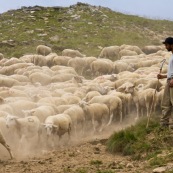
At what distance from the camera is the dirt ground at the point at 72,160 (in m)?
8.60

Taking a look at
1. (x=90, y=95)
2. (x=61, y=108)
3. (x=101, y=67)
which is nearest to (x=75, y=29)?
(x=101, y=67)

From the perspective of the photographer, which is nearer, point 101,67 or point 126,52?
point 101,67

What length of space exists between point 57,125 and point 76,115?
1.13 metres

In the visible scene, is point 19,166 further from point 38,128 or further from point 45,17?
point 45,17

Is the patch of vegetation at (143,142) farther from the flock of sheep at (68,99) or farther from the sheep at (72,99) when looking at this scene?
the sheep at (72,99)

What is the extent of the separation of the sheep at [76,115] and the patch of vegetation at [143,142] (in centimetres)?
205

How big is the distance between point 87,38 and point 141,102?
14.0m

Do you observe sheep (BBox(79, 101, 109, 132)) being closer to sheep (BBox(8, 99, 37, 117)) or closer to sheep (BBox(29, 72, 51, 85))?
sheep (BBox(8, 99, 37, 117))

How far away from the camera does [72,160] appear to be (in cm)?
965

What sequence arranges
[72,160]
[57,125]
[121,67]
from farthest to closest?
1. [121,67]
2. [57,125]
3. [72,160]

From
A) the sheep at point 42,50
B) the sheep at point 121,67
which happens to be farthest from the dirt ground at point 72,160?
the sheep at point 42,50

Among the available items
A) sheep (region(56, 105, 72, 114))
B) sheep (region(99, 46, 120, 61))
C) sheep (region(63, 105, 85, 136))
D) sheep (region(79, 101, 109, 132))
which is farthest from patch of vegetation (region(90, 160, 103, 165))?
sheep (region(99, 46, 120, 61))

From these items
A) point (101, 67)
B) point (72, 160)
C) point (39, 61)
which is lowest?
point (72, 160)

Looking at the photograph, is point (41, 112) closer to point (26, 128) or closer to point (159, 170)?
point (26, 128)
